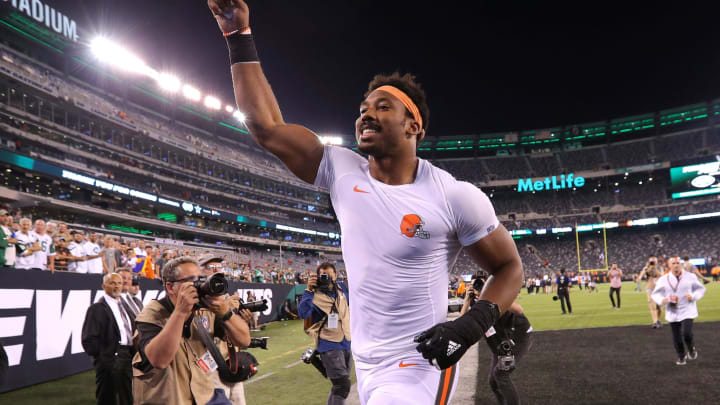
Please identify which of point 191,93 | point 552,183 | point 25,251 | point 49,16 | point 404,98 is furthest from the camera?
point 552,183

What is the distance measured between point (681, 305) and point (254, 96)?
11029 millimetres

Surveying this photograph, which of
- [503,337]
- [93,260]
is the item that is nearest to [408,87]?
[503,337]

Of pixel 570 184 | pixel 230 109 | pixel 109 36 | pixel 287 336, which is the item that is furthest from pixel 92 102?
pixel 570 184

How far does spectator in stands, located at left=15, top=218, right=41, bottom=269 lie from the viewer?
10131 millimetres

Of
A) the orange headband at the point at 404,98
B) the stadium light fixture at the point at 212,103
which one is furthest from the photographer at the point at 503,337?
the stadium light fixture at the point at 212,103

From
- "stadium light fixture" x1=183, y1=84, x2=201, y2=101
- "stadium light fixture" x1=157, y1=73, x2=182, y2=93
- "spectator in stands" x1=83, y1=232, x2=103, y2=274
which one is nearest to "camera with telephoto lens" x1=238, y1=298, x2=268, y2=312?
"spectator in stands" x1=83, y1=232, x2=103, y2=274

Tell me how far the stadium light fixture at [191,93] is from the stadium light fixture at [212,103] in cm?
146

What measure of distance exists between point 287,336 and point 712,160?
59963 millimetres

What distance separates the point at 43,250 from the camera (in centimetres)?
1083

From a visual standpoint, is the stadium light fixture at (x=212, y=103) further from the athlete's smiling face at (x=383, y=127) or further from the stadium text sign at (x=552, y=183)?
the athlete's smiling face at (x=383, y=127)

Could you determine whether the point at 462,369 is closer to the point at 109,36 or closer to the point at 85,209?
the point at 85,209

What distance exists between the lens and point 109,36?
158 ft

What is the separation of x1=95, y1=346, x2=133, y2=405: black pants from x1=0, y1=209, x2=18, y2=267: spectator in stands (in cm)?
395

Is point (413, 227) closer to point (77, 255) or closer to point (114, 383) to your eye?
point (114, 383)
